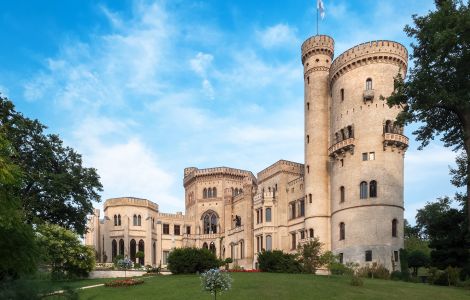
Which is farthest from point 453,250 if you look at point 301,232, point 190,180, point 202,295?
point 190,180

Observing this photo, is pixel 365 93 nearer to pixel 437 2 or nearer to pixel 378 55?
pixel 378 55

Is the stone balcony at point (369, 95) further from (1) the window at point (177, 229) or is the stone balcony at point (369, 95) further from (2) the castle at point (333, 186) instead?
(1) the window at point (177, 229)

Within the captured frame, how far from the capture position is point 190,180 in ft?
262

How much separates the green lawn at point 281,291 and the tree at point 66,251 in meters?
10.3

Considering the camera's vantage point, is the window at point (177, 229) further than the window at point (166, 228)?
Yes

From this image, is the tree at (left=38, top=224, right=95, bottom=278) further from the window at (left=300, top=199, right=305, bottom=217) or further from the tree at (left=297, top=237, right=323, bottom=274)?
the window at (left=300, top=199, right=305, bottom=217)

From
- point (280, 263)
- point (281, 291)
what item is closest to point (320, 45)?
Answer: point (280, 263)

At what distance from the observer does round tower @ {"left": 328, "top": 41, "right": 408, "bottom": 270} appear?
45.5 m

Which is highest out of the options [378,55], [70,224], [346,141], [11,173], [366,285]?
[378,55]

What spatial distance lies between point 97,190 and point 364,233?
80.9ft

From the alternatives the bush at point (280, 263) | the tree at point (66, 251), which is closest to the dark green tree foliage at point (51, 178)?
the tree at point (66, 251)

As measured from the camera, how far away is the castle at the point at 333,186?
151ft

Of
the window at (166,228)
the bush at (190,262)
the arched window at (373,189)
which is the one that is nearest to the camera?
the bush at (190,262)

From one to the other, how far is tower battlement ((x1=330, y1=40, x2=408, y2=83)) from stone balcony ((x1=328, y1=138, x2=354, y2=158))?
7.42m
